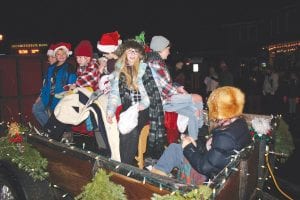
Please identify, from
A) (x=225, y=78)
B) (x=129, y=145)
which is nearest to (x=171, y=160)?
(x=129, y=145)

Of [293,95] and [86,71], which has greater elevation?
[86,71]

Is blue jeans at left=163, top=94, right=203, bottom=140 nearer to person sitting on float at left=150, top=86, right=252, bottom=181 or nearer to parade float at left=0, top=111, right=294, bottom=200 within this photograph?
parade float at left=0, top=111, right=294, bottom=200

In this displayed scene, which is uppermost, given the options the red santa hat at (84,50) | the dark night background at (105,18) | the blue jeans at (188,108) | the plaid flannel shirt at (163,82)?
the dark night background at (105,18)

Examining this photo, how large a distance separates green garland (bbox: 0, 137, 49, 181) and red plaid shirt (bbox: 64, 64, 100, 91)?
4.59ft

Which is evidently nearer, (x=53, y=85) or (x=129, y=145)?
(x=129, y=145)

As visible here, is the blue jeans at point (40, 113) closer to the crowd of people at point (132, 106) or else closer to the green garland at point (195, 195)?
the crowd of people at point (132, 106)

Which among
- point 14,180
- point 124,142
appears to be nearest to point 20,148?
point 14,180

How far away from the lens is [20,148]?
3514 mm

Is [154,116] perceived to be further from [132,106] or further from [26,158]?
[26,158]

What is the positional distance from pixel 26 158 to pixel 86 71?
72.8 inches

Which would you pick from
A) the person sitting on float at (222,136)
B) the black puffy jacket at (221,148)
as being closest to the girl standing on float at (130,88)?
the person sitting on float at (222,136)

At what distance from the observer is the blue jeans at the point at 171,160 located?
3141 mm

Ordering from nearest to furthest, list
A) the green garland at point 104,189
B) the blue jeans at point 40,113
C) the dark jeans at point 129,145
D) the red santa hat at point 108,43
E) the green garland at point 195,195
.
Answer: the green garland at point 195,195 < the green garland at point 104,189 < the dark jeans at point 129,145 < the red santa hat at point 108,43 < the blue jeans at point 40,113

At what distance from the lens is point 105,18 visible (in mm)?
24453
